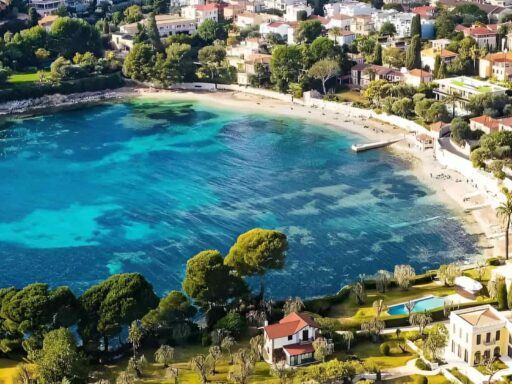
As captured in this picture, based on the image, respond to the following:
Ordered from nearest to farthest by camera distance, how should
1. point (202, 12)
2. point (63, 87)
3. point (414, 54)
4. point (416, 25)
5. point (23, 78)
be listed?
point (414, 54) < point (416, 25) < point (63, 87) < point (23, 78) < point (202, 12)

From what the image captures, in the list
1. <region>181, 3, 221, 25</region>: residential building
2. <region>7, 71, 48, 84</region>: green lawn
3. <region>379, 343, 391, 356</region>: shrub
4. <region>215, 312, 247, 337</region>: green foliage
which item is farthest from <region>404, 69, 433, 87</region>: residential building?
<region>379, 343, 391, 356</region>: shrub

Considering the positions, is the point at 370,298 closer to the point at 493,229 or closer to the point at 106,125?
the point at 493,229

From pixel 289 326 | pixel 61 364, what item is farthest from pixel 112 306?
pixel 289 326

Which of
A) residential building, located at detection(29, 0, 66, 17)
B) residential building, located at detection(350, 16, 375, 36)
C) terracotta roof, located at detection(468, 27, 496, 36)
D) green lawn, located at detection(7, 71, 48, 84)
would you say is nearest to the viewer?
terracotta roof, located at detection(468, 27, 496, 36)

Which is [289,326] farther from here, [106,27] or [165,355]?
[106,27]

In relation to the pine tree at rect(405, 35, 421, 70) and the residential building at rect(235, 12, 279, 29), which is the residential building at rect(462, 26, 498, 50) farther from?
the residential building at rect(235, 12, 279, 29)

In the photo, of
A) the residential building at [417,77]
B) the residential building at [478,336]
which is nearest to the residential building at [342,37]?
the residential building at [417,77]
